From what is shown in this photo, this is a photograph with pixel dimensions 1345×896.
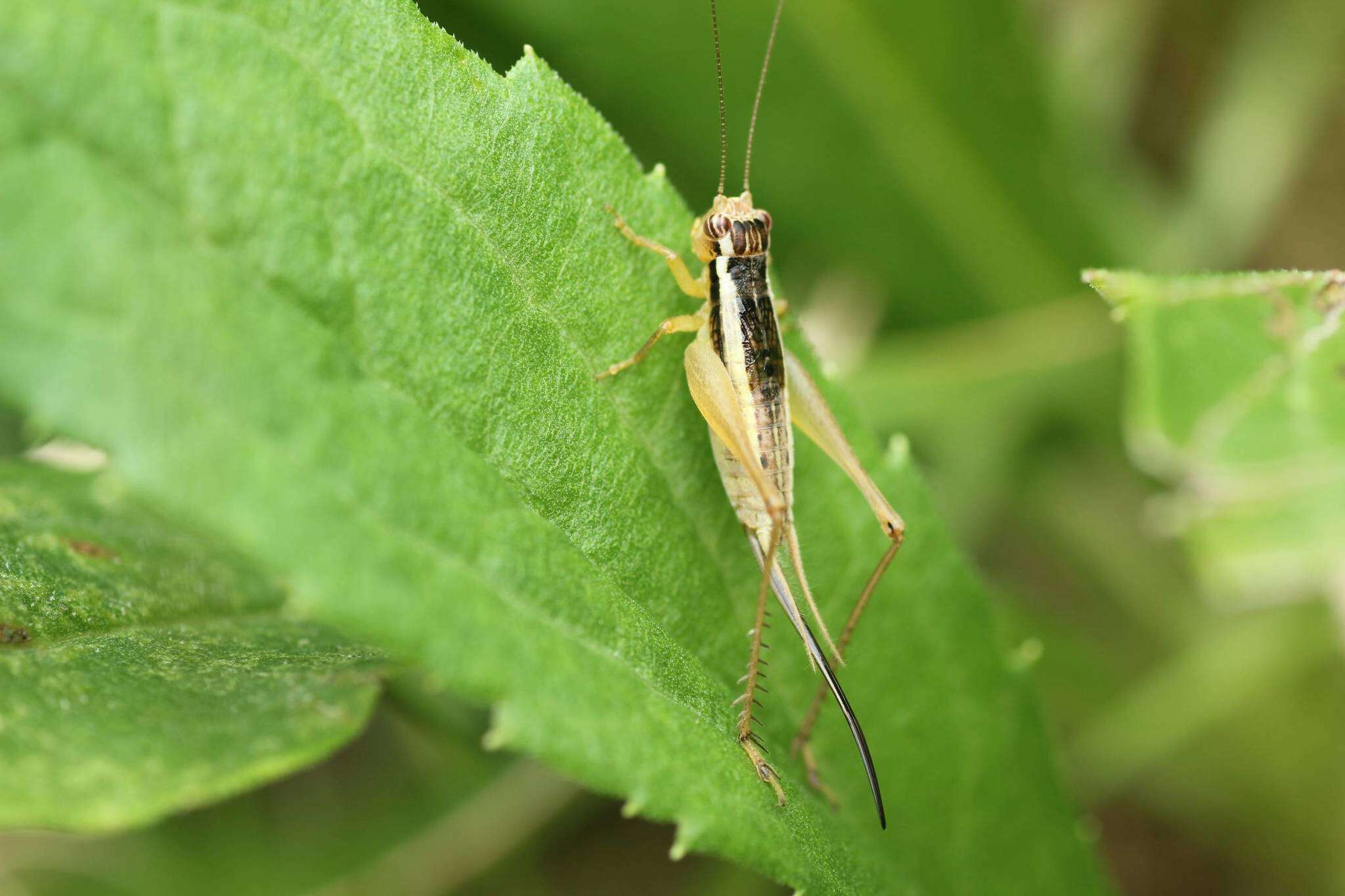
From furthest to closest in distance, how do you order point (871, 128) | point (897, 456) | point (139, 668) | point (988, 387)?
point (871, 128)
point (988, 387)
point (897, 456)
point (139, 668)

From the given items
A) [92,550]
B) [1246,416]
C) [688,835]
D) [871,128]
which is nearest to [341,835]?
[92,550]

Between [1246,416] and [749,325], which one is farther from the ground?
[1246,416]

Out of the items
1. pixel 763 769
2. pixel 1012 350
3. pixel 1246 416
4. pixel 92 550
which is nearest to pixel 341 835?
pixel 92 550

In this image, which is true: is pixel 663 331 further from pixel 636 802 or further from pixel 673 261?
pixel 636 802

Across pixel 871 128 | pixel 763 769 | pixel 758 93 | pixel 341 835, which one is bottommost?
pixel 341 835

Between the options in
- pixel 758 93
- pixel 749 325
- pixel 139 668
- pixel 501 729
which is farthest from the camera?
pixel 758 93

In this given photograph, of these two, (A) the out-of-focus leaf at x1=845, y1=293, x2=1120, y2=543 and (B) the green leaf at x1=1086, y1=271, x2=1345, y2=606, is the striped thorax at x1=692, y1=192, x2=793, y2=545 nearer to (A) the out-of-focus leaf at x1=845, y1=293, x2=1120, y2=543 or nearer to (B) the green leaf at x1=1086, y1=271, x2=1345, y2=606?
(B) the green leaf at x1=1086, y1=271, x2=1345, y2=606

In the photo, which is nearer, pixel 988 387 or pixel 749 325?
pixel 749 325
